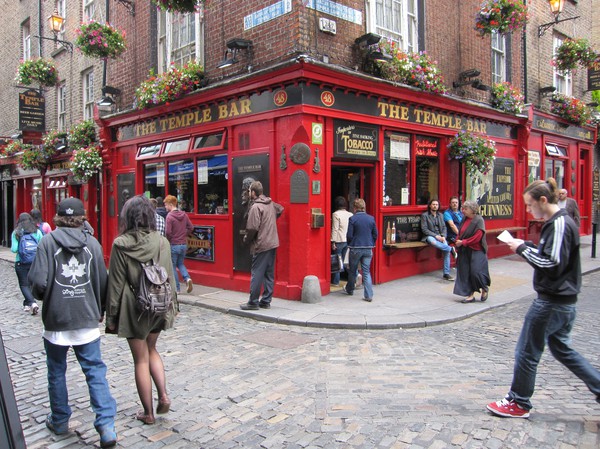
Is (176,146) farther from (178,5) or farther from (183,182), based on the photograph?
(178,5)

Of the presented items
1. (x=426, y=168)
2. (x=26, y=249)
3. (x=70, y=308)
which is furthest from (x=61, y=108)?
(x=70, y=308)

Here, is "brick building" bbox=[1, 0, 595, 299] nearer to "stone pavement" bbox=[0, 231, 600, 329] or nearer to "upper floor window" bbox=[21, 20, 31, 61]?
"stone pavement" bbox=[0, 231, 600, 329]

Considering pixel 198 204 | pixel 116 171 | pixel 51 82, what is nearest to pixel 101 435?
pixel 198 204

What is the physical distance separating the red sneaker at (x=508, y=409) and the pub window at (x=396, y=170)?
6322mm

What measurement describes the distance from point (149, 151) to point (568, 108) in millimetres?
12730

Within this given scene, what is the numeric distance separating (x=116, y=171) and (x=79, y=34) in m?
3.63

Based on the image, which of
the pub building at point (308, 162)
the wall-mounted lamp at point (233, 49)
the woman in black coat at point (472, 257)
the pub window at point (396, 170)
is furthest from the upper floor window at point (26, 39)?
the woman in black coat at point (472, 257)

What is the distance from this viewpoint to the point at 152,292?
3541 mm

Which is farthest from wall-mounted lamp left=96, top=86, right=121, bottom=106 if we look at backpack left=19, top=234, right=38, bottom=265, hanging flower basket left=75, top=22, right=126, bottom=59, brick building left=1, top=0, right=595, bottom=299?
backpack left=19, top=234, right=38, bottom=265

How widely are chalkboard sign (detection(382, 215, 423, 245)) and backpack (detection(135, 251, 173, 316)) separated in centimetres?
678

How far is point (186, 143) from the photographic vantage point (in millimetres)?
10656

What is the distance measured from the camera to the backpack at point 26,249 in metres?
7.73

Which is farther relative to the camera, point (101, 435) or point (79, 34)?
point (79, 34)

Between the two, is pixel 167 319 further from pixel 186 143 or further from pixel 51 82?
pixel 51 82
